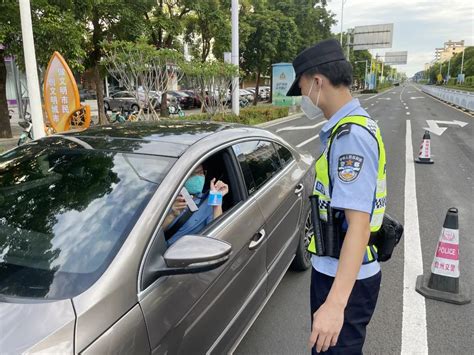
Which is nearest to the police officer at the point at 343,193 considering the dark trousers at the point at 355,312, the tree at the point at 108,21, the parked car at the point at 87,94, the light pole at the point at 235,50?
the dark trousers at the point at 355,312

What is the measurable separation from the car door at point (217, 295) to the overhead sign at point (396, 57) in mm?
86963

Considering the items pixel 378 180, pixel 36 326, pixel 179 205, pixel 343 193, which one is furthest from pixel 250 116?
pixel 36 326

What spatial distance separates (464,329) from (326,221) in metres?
2.10

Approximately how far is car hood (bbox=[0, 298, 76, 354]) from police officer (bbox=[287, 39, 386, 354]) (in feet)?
2.89

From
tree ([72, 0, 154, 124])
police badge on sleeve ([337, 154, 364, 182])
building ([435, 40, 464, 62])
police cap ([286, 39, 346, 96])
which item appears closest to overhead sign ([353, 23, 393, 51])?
tree ([72, 0, 154, 124])

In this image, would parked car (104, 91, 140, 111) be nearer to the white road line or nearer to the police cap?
the white road line

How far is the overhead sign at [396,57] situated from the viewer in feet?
261

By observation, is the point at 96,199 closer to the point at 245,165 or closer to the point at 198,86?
the point at 245,165

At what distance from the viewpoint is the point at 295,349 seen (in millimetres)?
2805

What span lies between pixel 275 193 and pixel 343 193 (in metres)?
1.54

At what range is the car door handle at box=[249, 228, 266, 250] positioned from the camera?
2.44m

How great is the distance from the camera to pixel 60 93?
305 inches

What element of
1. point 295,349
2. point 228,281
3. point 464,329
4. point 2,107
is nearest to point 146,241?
point 228,281

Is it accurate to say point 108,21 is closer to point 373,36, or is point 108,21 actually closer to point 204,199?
point 204,199
